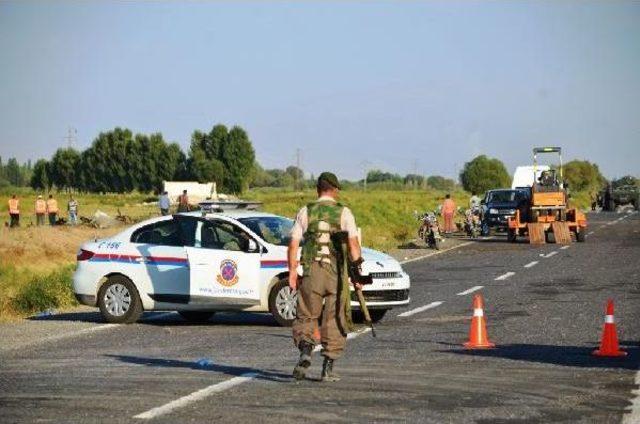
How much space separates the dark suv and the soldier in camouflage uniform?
125 feet

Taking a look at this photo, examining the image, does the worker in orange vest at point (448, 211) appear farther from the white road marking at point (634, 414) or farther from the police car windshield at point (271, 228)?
the white road marking at point (634, 414)

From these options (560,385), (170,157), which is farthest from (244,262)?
(170,157)

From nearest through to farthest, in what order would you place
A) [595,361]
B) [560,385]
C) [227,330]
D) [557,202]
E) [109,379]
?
[560,385], [109,379], [595,361], [227,330], [557,202]

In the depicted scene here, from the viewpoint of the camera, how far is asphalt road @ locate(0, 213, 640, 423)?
970 cm

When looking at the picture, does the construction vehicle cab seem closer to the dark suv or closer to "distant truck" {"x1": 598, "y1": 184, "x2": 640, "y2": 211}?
the dark suv

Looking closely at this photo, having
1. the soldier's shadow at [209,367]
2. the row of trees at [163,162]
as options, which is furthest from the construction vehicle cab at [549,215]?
the row of trees at [163,162]

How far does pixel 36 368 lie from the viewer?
12898 mm

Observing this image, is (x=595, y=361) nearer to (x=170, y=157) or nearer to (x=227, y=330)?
(x=227, y=330)

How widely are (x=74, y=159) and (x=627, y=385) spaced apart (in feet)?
620

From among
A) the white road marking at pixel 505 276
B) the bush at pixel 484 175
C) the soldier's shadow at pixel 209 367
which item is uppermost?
the bush at pixel 484 175

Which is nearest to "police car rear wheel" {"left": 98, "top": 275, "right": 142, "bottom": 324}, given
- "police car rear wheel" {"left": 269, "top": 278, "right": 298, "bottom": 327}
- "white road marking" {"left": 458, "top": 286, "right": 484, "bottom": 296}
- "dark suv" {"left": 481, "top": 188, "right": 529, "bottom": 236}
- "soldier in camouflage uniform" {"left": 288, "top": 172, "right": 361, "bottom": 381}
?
"police car rear wheel" {"left": 269, "top": 278, "right": 298, "bottom": 327}

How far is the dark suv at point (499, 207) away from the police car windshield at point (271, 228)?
31.6 meters

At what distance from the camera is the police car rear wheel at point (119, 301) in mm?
17578

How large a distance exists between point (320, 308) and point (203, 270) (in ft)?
20.4
